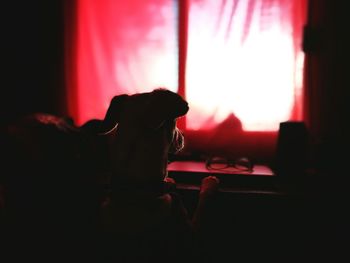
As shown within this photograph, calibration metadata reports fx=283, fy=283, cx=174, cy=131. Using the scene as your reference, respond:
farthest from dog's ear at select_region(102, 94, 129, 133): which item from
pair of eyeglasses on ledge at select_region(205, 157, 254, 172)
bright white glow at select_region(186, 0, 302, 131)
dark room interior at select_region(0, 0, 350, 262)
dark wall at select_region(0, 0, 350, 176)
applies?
dark wall at select_region(0, 0, 350, 176)

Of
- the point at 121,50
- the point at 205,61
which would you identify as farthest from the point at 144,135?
the point at 121,50

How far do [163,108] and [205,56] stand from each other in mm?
1042

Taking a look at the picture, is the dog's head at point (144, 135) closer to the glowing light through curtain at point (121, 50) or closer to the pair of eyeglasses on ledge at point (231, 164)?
the pair of eyeglasses on ledge at point (231, 164)

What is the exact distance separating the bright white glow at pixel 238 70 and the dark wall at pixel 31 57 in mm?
1023

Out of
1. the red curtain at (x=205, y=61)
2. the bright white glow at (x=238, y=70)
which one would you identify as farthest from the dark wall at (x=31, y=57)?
the bright white glow at (x=238, y=70)

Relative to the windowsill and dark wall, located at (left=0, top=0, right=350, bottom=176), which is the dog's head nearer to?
the windowsill

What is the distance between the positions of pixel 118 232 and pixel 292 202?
807 millimetres

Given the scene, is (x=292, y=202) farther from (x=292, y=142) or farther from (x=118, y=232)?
(x=118, y=232)

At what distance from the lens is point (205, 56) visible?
6.23ft

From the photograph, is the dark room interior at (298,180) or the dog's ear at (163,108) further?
the dark room interior at (298,180)

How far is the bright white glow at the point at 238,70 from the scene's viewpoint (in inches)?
70.7

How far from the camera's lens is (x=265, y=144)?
6.03ft

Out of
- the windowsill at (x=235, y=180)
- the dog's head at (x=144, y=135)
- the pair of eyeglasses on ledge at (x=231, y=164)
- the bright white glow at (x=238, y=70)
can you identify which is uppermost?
the bright white glow at (x=238, y=70)

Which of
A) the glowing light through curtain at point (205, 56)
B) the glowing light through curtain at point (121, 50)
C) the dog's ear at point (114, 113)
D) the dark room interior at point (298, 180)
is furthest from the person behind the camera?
the glowing light through curtain at point (121, 50)
